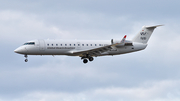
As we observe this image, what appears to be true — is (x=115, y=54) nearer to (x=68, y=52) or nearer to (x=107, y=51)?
(x=107, y=51)

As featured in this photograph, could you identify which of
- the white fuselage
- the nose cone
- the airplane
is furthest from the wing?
the nose cone

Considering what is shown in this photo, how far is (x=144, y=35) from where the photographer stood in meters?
62.1

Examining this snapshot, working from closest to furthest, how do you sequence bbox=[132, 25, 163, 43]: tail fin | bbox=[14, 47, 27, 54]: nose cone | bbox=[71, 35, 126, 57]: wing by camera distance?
1. bbox=[71, 35, 126, 57]: wing
2. bbox=[14, 47, 27, 54]: nose cone
3. bbox=[132, 25, 163, 43]: tail fin

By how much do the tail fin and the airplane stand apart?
0.57m

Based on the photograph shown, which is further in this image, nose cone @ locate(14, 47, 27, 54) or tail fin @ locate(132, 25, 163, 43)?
tail fin @ locate(132, 25, 163, 43)

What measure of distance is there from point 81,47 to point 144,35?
37.9 ft

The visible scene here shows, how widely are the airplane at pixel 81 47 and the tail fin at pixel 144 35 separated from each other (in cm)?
57

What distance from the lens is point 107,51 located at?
59094 mm

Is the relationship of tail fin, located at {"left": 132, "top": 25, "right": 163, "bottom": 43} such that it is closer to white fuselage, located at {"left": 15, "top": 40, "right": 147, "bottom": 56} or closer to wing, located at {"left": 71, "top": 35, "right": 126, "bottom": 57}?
white fuselage, located at {"left": 15, "top": 40, "right": 147, "bottom": 56}

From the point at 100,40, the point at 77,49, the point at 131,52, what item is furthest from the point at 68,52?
the point at 131,52

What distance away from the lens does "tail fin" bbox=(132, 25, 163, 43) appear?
6191 cm

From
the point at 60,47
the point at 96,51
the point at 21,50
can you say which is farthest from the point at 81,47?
the point at 21,50

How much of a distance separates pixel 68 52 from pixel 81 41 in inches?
114

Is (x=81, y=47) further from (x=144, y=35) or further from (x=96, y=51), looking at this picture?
(x=144, y=35)
